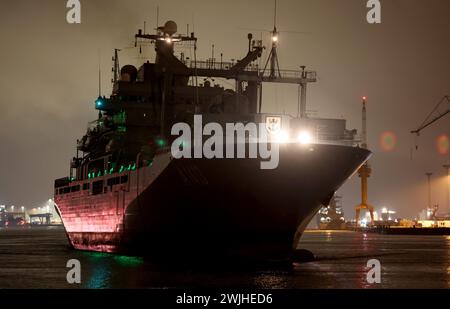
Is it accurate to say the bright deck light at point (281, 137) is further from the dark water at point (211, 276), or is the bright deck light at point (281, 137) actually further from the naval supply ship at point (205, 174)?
the dark water at point (211, 276)

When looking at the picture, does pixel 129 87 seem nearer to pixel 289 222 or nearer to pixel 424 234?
pixel 289 222

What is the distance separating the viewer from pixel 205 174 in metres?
32.0

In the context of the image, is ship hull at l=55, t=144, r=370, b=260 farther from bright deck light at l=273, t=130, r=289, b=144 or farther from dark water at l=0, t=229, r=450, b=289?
dark water at l=0, t=229, r=450, b=289

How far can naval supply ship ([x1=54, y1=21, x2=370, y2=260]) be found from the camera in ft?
104

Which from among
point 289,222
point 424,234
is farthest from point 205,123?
point 424,234

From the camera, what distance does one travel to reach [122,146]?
1702 inches

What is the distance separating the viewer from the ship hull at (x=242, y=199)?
31.6 metres

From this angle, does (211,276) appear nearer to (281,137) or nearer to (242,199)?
(242,199)

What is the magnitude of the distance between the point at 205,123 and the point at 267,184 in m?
5.97

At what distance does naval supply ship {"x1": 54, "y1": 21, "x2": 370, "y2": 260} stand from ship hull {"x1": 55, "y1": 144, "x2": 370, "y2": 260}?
0.15 ft

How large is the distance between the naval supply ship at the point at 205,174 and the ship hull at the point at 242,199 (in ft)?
0.15

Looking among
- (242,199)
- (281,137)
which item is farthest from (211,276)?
(281,137)

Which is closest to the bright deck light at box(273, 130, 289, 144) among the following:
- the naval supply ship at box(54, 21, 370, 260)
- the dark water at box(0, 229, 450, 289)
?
the naval supply ship at box(54, 21, 370, 260)

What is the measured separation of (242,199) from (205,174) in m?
2.12
